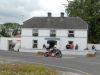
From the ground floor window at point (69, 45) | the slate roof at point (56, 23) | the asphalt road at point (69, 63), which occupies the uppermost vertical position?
the slate roof at point (56, 23)

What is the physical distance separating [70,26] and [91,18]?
45.4ft

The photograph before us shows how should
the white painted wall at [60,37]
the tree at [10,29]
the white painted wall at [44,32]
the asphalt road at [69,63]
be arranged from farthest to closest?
the tree at [10,29], the white painted wall at [44,32], the white painted wall at [60,37], the asphalt road at [69,63]

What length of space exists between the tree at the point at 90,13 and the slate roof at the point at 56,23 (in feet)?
39.6

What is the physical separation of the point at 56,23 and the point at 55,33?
7.37 feet

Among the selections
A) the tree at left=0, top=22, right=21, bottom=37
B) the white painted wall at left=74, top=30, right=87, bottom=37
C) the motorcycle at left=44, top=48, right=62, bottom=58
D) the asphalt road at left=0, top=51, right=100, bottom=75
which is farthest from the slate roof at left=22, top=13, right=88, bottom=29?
the tree at left=0, top=22, right=21, bottom=37

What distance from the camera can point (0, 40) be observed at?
44562 mm

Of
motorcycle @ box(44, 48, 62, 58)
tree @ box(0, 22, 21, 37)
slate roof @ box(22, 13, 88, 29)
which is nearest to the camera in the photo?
motorcycle @ box(44, 48, 62, 58)

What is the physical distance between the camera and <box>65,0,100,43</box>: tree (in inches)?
2224

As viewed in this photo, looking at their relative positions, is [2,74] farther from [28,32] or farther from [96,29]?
[96,29]

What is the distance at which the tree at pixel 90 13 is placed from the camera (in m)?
56.5

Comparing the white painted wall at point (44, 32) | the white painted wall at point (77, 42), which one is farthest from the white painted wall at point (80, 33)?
the white painted wall at point (44, 32)

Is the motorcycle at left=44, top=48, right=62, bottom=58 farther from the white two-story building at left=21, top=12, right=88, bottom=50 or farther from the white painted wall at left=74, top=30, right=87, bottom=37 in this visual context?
the white painted wall at left=74, top=30, right=87, bottom=37

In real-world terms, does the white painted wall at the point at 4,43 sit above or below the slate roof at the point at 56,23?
below

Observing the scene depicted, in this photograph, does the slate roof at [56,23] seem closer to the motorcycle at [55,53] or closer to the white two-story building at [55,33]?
the white two-story building at [55,33]
